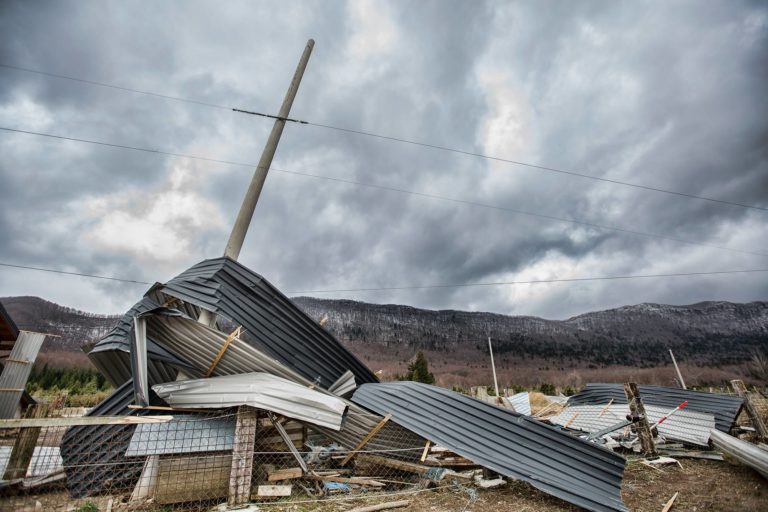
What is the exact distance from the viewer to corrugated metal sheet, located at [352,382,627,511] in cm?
482

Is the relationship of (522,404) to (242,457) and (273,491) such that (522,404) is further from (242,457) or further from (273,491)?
(242,457)

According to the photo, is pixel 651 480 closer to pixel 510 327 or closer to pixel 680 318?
pixel 510 327

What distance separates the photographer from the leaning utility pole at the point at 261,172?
6762 mm

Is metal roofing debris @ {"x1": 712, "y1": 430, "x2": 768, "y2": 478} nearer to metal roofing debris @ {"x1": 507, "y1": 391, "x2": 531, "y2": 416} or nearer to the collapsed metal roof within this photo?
the collapsed metal roof

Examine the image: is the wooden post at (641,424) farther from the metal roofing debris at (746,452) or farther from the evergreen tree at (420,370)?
the evergreen tree at (420,370)

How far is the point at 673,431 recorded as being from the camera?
10172mm

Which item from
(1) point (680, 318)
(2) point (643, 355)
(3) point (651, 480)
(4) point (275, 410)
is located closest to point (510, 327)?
(2) point (643, 355)

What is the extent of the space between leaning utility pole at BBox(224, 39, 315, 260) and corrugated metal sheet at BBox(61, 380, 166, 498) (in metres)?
2.91

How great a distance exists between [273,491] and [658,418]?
11984 mm

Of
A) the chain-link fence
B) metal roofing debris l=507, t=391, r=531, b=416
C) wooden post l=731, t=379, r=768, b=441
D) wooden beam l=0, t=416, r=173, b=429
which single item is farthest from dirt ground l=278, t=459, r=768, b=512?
metal roofing debris l=507, t=391, r=531, b=416

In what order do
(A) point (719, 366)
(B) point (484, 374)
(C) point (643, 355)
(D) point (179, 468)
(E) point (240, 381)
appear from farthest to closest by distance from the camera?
(C) point (643, 355) → (A) point (719, 366) → (B) point (484, 374) → (E) point (240, 381) → (D) point (179, 468)

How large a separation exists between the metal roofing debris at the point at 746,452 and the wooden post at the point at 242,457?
8.17 metres

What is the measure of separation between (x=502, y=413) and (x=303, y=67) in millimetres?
9188

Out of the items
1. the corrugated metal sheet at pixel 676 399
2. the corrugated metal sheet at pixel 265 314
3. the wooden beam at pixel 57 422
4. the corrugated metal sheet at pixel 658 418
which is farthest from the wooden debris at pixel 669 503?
the corrugated metal sheet at pixel 676 399
